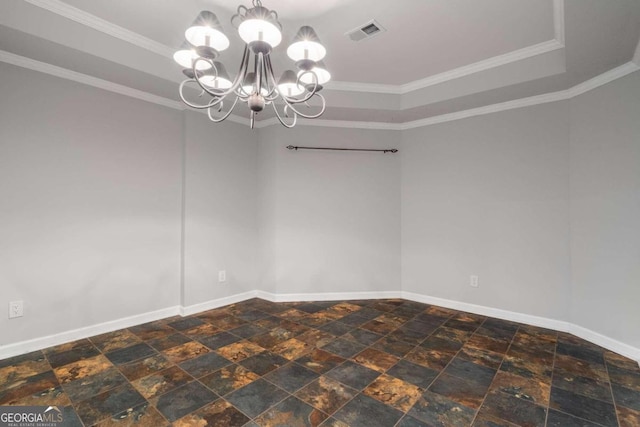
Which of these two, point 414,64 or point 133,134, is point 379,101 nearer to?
point 414,64

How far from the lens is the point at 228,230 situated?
3734 millimetres

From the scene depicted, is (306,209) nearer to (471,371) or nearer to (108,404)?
(471,371)

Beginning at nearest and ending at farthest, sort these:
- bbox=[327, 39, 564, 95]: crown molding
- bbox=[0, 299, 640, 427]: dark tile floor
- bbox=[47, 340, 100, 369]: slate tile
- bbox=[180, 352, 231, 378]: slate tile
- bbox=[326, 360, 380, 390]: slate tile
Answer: bbox=[0, 299, 640, 427]: dark tile floor → bbox=[326, 360, 380, 390]: slate tile → bbox=[180, 352, 231, 378]: slate tile → bbox=[47, 340, 100, 369]: slate tile → bbox=[327, 39, 564, 95]: crown molding

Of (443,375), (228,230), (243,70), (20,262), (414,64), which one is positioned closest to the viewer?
(243,70)

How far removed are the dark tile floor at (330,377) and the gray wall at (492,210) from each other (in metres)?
0.50

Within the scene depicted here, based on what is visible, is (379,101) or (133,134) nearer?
(133,134)

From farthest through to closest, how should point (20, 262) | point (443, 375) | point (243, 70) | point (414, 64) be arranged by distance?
point (414, 64), point (20, 262), point (443, 375), point (243, 70)

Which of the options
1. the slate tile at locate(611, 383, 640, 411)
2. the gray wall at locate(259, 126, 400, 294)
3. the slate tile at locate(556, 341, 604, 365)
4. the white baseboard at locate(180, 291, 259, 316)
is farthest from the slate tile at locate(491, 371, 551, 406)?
the white baseboard at locate(180, 291, 259, 316)

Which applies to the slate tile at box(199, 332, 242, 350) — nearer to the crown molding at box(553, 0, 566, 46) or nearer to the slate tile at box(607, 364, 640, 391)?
the slate tile at box(607, 364, 640, 391)

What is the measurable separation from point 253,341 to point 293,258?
4.45 ft

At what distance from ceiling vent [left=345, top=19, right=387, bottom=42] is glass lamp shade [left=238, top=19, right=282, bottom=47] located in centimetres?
112

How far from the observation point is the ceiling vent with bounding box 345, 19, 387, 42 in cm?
Result: 232

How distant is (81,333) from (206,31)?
2770 millimetres

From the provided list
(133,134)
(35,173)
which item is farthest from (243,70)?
(35,173)
